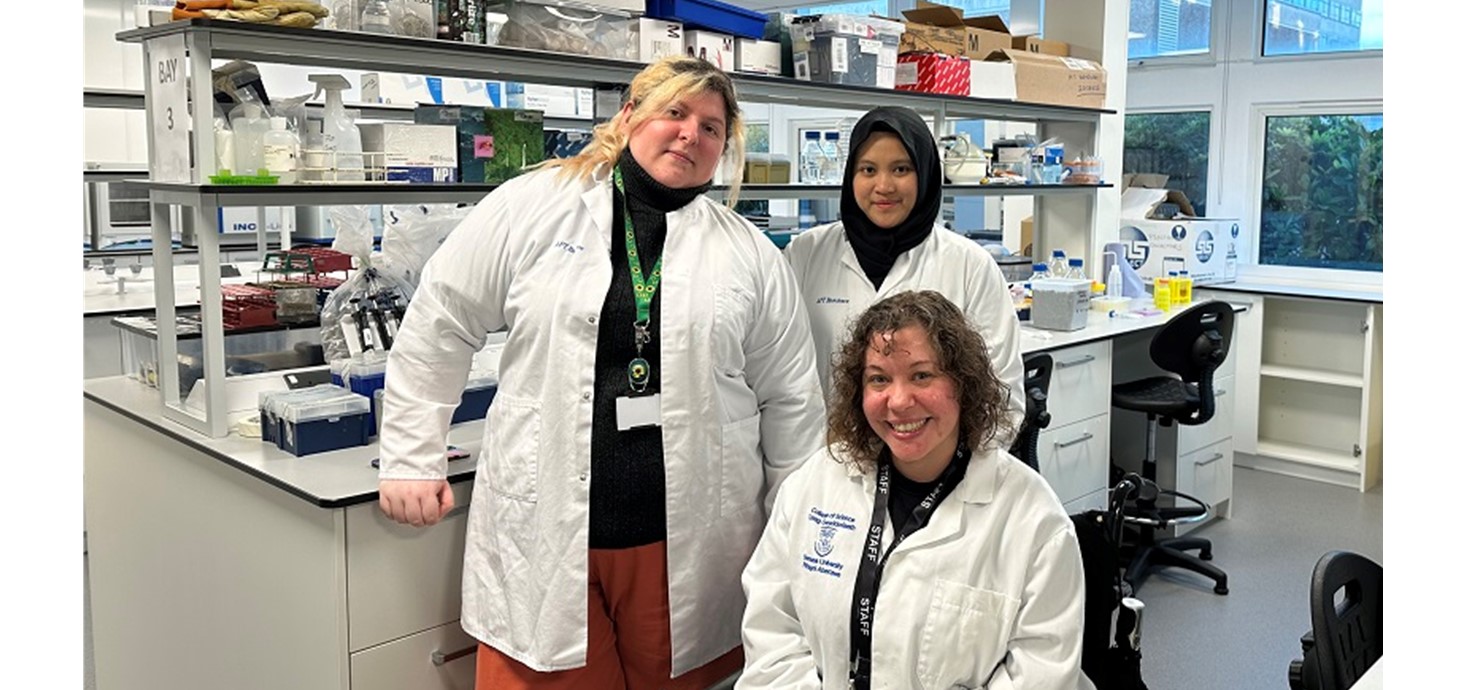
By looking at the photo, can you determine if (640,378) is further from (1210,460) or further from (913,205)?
(1210,460)

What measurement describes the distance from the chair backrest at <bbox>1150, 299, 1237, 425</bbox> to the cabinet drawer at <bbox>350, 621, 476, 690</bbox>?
2.58 meters

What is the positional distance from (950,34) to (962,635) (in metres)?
2.83

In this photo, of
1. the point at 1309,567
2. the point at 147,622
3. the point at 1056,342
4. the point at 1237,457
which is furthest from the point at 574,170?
the point at 1237,457

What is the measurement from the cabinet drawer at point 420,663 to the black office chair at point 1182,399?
2316mm

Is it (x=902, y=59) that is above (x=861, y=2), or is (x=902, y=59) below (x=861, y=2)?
below

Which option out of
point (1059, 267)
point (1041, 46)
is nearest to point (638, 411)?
point (1059, 267)

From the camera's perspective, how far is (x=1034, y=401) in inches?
129

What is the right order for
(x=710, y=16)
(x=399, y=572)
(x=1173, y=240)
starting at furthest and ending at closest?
(x=1173, y=240) → (x=710, y=16) → (x=399, y=572)

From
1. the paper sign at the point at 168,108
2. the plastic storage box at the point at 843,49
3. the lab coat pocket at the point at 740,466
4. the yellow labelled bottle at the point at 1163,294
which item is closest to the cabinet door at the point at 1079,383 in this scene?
the yellow labelled bottle at the point at 1163,294

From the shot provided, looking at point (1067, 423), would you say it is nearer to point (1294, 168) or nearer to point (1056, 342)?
point (1056, 342)

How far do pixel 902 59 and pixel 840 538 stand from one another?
2497mm

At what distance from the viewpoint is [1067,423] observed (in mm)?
3748

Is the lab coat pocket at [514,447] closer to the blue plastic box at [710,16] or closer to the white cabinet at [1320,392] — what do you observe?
the blue plastic box at [710,16]

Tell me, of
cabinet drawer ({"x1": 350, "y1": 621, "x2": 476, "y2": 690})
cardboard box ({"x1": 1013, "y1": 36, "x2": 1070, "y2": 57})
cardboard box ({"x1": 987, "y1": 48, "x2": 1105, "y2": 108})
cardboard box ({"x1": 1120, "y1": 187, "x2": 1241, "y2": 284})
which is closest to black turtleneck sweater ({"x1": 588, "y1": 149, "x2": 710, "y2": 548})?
cabinet drawer ({"x1": 350, "y1": 621, "x2": 476, "y2": 690})
